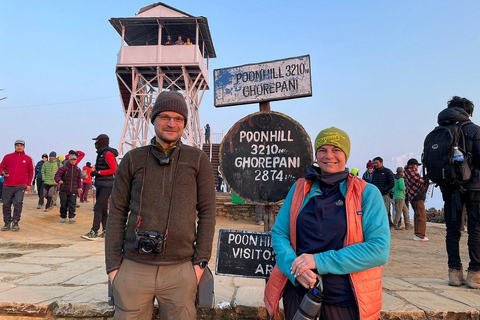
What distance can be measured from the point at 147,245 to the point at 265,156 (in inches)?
50.9

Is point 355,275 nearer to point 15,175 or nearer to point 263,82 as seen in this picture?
point 263,82

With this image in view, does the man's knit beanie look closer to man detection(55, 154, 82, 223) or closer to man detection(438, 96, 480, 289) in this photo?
man detection(438, 96, 480, 289)

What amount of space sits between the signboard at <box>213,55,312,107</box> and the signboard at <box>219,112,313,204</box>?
243 mm

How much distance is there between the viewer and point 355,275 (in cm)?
187

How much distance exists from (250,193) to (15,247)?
235 inches

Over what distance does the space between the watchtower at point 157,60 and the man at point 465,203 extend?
15.1 meters

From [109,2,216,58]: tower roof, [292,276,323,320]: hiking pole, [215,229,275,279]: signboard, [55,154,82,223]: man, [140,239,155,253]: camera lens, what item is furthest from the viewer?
[109,2,216,58]: tower roof

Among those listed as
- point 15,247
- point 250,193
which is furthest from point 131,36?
point 250,193

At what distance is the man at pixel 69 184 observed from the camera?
9.42 meters

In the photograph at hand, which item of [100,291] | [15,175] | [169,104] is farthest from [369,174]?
[15,175]

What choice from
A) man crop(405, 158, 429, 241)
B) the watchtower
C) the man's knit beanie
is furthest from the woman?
the watchtower

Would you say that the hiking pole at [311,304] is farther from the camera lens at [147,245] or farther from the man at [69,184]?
the man at [69,184]

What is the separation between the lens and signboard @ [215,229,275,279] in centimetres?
258

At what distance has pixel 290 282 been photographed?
2.13 meters
